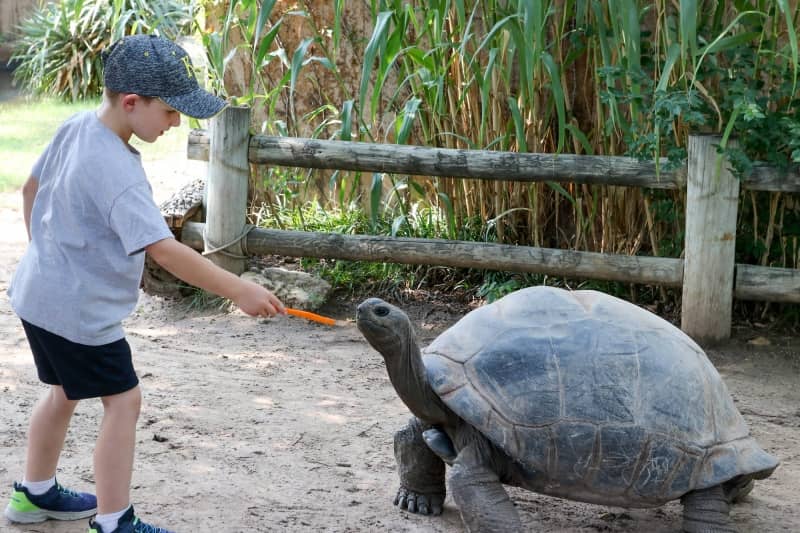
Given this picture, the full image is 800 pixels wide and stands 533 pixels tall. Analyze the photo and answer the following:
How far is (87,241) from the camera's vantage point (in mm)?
2781

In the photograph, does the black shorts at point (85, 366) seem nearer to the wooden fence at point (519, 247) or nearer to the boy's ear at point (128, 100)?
the boy's ear at point (128, 100)

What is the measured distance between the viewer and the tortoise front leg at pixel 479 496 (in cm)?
309

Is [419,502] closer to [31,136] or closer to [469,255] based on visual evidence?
[469,255]

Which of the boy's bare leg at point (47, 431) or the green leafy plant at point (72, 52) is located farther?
the green leafy plant at point (72, 52)

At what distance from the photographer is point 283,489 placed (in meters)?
3.54

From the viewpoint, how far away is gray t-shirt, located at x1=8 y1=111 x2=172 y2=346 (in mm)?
2719

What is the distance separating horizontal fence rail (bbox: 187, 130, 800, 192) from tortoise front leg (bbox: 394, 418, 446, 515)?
231 cm

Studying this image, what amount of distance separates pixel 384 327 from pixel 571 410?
0.62 m

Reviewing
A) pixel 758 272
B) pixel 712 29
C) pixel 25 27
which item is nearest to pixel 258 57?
pixel 712 29

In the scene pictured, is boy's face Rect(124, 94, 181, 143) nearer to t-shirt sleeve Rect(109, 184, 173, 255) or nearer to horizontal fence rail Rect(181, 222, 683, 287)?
t-shirt sleeve Rect(109, 184, 173, 255)

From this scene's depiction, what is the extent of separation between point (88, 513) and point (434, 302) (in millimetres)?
3137

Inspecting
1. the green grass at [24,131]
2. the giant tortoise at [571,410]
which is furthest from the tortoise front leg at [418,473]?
the green grass at [24,131]

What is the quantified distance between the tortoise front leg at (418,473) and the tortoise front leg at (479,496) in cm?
26

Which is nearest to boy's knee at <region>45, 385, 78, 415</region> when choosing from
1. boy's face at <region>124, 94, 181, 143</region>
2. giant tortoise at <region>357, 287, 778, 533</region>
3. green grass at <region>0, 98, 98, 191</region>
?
boy's face at <region>124, 94, 181, 143</region>
